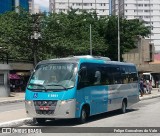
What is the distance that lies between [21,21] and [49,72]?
96.9 ft

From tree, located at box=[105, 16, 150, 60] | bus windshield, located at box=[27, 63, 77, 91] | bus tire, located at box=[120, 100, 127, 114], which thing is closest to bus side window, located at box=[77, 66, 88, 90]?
bus windshield, located at box=[27, 63, 77, 91]

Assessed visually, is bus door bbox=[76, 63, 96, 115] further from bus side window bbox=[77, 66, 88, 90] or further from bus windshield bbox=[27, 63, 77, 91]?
bus windshield bbox=[27, 63, 77, 91]

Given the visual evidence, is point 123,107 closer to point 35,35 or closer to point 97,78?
point 97,78

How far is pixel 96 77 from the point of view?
17.8 metres

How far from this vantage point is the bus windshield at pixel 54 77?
15642 millimetres

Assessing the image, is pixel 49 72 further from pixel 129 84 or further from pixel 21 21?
pixel 21 21

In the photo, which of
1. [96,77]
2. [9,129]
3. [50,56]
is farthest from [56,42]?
[9,129]

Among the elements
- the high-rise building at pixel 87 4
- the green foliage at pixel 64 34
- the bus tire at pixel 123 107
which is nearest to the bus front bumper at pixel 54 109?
the bus tire at pixel 123 107

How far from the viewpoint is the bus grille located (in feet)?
50.0

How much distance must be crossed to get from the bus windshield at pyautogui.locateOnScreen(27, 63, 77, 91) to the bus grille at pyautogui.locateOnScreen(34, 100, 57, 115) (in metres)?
0.52

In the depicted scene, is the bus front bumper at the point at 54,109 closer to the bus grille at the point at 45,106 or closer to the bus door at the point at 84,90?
the bus grille at the point at 45,106

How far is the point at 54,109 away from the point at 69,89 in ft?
3.02

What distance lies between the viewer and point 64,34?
50406 mm

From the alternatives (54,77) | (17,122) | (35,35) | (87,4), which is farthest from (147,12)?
(17,122)
